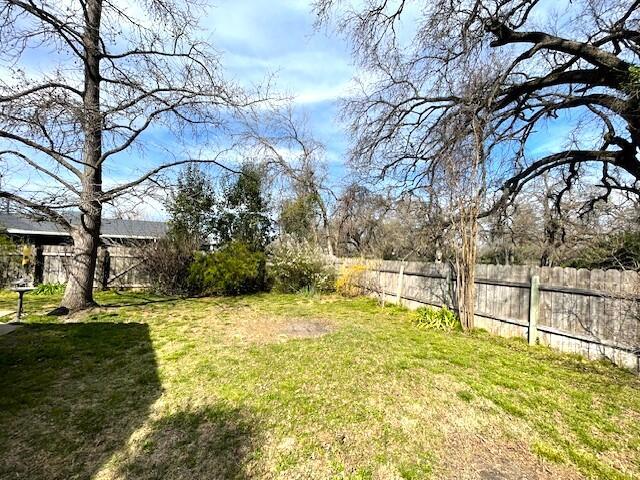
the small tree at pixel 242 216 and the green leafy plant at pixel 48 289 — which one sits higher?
the small tree at pixel 242 216

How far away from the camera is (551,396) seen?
11.1ft

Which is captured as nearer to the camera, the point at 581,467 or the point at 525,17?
the point at 581,467

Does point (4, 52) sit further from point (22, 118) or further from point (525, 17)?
point (525, 17)

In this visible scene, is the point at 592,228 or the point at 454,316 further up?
the point at 592,228

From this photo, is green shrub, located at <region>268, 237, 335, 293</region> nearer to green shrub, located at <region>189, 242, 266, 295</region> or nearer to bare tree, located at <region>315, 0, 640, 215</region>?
green shrub, located at <region>189, 242, 266, 295</region>

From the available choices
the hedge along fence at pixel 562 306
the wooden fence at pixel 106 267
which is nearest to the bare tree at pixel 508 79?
the hedge along fence at pixel 562 306

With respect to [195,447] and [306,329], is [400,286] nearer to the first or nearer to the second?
[306,329]

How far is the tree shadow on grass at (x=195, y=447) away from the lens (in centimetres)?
220

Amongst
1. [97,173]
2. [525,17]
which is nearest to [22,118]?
[97,173]

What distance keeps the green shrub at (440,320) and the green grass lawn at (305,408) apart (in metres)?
0.82

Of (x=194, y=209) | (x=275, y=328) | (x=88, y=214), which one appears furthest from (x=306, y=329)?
(x=194, y=209)

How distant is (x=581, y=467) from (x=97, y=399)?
4028mm

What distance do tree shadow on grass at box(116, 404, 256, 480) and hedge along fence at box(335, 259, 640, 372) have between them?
450 centimetres

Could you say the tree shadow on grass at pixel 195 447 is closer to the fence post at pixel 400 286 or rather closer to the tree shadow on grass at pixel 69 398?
the tree shadow on grass at pixel 69 398
